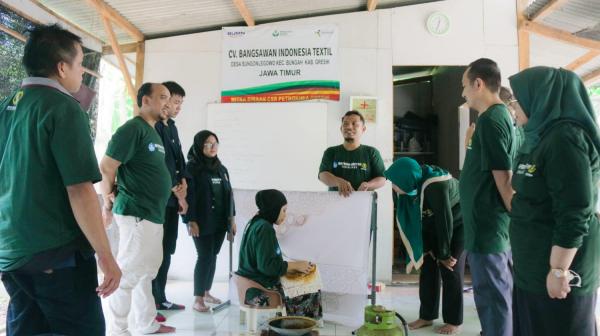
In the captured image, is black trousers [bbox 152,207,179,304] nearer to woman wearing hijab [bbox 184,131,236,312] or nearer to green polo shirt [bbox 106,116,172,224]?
woman wearing hijab [bbox 184,131,236,312]

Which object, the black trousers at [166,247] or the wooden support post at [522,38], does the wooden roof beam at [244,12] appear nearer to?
the black trousers at [166,247]

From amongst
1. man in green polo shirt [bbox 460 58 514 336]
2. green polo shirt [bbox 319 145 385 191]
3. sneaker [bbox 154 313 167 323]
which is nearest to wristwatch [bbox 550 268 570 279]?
man in green polo shirt [bbox 460 58 514 336]

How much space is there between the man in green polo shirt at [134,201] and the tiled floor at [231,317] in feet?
1.75

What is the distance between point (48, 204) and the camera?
1298 mm

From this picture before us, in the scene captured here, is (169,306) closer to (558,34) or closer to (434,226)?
(434,226)

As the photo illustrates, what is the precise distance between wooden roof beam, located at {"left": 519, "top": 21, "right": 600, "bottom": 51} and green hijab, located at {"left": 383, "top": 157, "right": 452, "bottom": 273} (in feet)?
8.84

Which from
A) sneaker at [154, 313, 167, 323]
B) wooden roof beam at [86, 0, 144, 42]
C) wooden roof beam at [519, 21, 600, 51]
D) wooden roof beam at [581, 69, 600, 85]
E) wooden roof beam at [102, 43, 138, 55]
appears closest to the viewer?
sneaker at [154, 313, 167, 323]

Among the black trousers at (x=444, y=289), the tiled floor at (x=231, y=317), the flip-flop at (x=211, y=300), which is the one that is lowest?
the tiled floor at (x=231, y=317)

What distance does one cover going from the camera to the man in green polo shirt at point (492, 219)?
1.91 meters

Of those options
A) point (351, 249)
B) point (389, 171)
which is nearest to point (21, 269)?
point (351, 249)

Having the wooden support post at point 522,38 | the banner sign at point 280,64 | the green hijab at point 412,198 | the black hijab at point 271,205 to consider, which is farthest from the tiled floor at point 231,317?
the wooden support post at point 522,38

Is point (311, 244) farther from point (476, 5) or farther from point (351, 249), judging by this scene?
point (476, 5)

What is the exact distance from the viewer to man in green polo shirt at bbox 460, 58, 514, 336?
6.25 feet

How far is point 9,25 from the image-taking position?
3.20m
